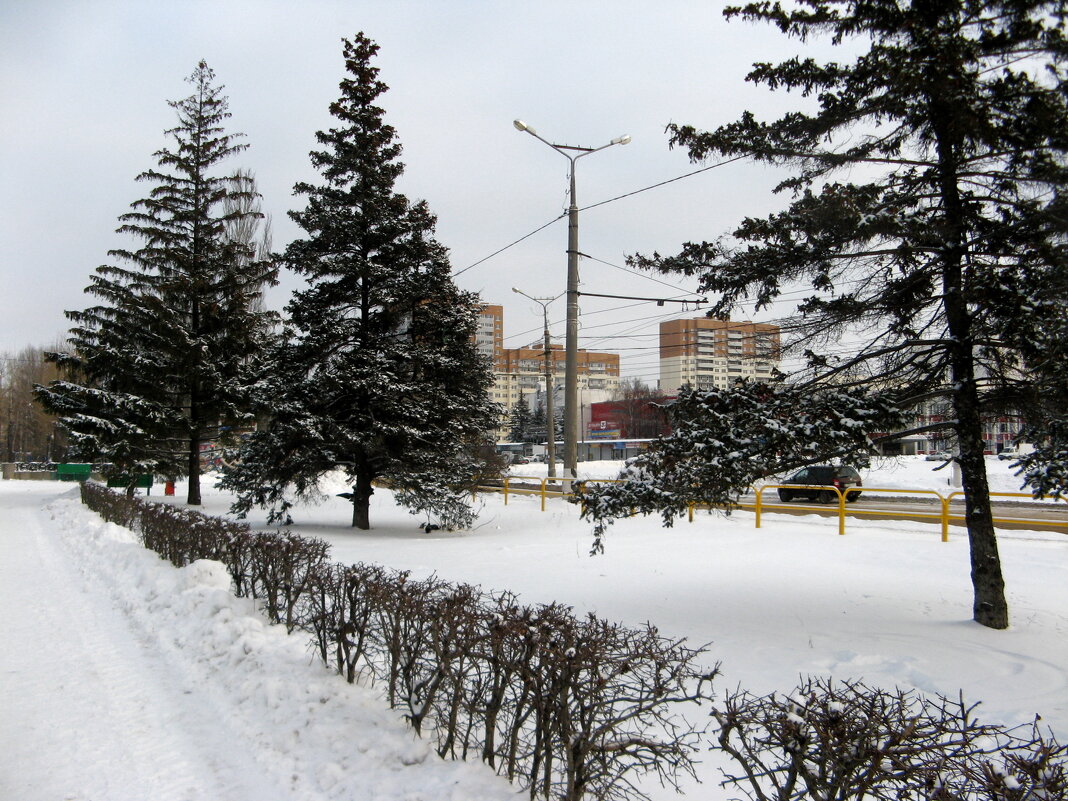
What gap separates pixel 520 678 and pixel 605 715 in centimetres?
47

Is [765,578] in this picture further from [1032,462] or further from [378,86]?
[378,86]

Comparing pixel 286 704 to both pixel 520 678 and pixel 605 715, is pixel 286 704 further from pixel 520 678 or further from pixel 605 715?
pixel 605 715

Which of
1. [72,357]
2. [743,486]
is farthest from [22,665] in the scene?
[72,357]

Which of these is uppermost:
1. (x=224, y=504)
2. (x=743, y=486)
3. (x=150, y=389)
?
(x=150, y=389)

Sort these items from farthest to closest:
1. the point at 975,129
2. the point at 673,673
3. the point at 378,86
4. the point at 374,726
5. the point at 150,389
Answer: the point at 150,389, the point at 378,86, the point at 975,129, the point at 374,726, the point at 673,673

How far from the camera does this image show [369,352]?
1583 centimetres

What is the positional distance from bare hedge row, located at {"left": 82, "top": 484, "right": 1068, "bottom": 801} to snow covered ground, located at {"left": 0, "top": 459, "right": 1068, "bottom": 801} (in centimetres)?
24

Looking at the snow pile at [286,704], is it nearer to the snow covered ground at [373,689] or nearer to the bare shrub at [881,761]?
the snow covered ground at [373,689]

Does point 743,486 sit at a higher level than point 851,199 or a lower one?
lower

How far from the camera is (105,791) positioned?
3.69m

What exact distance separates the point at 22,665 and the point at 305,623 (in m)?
2.36

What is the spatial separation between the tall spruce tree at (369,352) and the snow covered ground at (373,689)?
132 inches

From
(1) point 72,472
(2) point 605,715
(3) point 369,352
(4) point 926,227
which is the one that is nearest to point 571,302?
(3) point 369,352

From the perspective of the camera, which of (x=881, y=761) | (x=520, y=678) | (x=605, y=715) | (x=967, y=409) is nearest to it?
(x=881, y=761)
